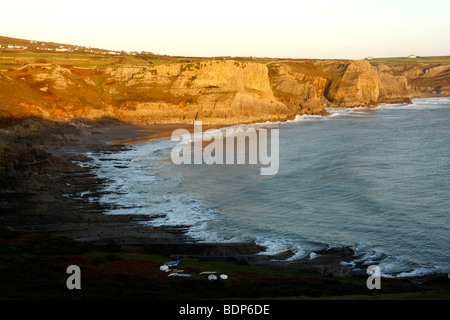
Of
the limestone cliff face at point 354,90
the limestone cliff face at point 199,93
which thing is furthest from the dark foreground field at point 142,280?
the limestone cliff face at point 354,90

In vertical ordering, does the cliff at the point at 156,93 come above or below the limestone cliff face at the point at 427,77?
below

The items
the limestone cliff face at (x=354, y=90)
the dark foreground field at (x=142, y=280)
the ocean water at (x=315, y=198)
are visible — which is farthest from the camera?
the limestone cliff face at (x=354, y=90)

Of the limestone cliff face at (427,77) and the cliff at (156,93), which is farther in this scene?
the limestone cliff face at (427,77)

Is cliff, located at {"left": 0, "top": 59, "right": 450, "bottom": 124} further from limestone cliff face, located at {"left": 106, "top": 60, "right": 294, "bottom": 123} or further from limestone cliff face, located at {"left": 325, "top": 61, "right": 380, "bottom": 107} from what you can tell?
limestone cliff face, located at {"left": 325, "top": 61, "right": 380, "bottom": 107}

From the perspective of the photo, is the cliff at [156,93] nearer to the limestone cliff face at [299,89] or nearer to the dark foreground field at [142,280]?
the limestone cliff face at [299,89]

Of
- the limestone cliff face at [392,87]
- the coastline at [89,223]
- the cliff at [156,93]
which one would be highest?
the limestone cliff face at [392,87]

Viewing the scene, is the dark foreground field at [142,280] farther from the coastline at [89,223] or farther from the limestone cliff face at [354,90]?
the limestone cliff face at [354,90]

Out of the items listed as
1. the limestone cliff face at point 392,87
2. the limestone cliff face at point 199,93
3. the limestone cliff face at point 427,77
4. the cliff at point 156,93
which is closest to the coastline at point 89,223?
the cliff at point 156,93

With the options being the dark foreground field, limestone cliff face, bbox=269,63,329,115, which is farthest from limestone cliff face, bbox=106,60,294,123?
the dark foreground field

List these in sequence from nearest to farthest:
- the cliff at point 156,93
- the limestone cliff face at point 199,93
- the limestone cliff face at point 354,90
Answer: the cliff at point 156,93, the limestone cliff face at point 199,93, the limestone cliff face at point 354,90
